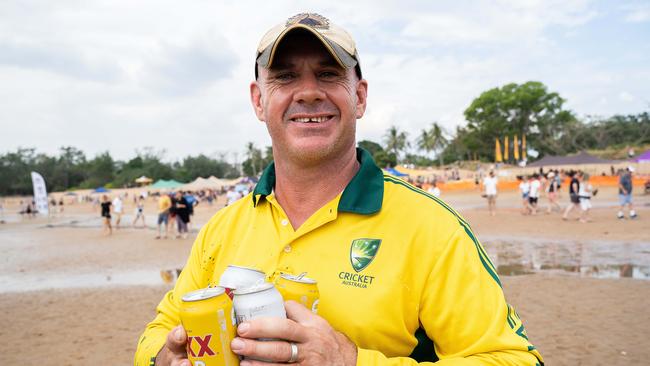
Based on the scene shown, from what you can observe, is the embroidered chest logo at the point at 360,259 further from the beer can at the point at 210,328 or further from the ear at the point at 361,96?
the ear at the point at 361,96

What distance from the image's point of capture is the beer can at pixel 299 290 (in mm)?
1544

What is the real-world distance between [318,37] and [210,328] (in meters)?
1.18

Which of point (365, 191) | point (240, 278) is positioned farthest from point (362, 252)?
point (240, 278)

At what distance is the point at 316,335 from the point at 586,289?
8720mm

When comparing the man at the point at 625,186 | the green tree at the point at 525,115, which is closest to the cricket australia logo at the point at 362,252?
the man at the point at 625,186

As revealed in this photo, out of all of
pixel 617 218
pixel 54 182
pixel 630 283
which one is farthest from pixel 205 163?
pixel 630 283

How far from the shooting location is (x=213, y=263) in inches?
89.1

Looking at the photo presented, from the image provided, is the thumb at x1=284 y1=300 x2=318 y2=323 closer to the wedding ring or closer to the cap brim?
the wedding ring

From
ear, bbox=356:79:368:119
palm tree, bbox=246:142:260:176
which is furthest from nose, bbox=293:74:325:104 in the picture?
palm tree, bbox=246:142:260:176

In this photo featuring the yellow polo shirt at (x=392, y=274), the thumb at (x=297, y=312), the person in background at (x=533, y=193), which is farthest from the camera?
the person in background at (x=533, y=193)

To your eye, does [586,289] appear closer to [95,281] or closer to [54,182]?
[95,281]

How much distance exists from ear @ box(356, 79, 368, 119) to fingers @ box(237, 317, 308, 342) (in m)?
1.18

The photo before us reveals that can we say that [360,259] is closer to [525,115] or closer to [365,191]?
[365,191]

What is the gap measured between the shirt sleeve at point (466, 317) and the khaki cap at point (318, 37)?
870 millimetres
